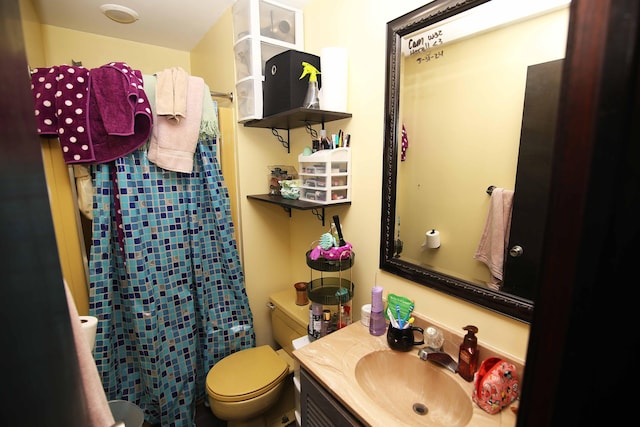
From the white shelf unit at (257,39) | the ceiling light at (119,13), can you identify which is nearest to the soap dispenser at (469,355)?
the white shelf unit at (257,39)

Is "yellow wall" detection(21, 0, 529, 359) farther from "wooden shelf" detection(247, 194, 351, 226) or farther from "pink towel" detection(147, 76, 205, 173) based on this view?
"pink towel" detection(147, 76, 205, 173)

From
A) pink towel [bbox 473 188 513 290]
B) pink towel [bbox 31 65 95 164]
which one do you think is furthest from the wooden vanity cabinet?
A: pink towel [bbox 31 65 95 164]

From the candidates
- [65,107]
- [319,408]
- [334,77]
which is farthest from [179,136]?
[319,408]

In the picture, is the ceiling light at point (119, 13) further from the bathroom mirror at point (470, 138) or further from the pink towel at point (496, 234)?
the pink towel at point (496, 234)

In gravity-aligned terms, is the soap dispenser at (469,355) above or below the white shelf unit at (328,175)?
below

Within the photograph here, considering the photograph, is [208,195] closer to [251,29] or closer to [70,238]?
[70,238]

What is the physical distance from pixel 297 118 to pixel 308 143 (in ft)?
0.74

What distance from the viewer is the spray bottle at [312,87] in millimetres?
1325

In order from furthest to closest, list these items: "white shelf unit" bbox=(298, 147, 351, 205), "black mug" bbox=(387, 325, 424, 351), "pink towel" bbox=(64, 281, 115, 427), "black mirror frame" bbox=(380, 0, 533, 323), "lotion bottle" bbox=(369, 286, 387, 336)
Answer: "white shelf unit" bbox=(298, 147, 351, 205), "lotion bottle" bbox=(369, 286, 387, 336), "black mug" bbox=(387, 325, 424, 351), "black mirror frame" bbox=(380, 0, 533, 323), "pink towel" bbox=(64, 281, 115, 427)

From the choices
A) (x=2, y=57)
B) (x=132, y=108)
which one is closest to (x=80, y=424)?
(x=2, y=57)

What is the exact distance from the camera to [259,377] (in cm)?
146

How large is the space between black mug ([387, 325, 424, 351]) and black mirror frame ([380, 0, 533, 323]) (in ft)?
0.62

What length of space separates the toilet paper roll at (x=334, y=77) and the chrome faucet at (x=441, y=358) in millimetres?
1069

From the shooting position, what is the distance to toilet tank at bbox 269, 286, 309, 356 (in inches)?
60.0
